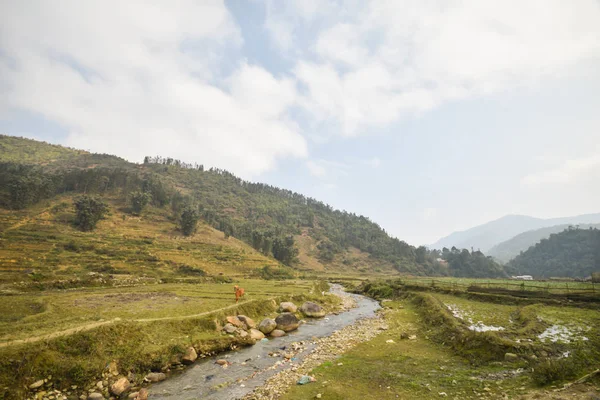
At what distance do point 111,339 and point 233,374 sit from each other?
9453 mm

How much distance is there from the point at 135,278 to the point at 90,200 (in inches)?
2258

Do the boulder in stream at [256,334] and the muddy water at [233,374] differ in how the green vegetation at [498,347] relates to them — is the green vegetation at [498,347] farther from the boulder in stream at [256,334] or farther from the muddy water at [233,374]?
the boulder in stream at [256,334]

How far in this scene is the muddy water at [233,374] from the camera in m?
17.3

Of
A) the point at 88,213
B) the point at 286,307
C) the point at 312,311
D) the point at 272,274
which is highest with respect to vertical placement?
the point at 88,213

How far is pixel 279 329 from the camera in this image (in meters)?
31.7

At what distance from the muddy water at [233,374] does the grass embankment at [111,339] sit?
1.95 meters

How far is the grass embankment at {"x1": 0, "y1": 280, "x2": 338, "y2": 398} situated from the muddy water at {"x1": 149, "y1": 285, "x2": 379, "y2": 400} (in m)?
1.95

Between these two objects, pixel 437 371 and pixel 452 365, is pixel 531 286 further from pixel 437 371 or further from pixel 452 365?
pixel 437 371

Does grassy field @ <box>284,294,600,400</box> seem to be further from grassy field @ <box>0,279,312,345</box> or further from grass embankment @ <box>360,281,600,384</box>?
grassy field @ <box>0,279,312,345</box>

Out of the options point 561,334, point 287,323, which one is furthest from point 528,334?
point 287,323

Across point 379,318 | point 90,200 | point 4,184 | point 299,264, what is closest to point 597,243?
point 299,264

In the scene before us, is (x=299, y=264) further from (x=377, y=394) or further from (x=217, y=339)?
(x=377, y=394)

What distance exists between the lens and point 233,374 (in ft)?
66.0

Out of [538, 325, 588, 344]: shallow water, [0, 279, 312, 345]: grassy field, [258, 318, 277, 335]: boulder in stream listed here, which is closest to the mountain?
[0, 279, 312, 345]: grassy field
